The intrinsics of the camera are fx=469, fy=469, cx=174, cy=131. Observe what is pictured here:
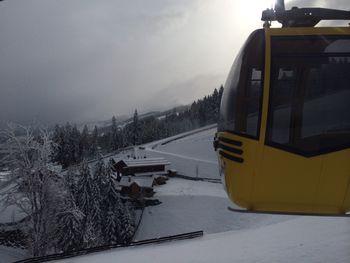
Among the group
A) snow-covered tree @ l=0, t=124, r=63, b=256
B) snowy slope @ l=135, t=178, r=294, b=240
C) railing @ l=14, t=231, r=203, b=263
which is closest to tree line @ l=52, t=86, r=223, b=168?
snowy slope @ l=135, t=178, r=294, b=240

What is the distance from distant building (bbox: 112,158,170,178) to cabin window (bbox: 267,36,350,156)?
57669 millimetres

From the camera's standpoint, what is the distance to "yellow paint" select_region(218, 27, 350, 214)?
7.01 metres

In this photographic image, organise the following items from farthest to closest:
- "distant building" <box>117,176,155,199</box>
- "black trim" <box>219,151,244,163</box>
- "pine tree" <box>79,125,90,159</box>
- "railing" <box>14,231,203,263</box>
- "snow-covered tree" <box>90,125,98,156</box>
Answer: "snow-covered tree" <box>90,125,98,156</box> < "pine tree" <box>79,125,90,159</box> < "distant building" <box>117,176,155,199</box> < "railing" <box>14,231,203,263</box> < "black trim" <box>219,151,244,163</box>

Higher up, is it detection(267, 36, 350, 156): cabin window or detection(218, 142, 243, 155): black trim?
detection(267, 36, 350, 156): cabin window

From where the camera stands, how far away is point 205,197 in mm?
53812

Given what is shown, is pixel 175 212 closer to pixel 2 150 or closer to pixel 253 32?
pixel 2 150

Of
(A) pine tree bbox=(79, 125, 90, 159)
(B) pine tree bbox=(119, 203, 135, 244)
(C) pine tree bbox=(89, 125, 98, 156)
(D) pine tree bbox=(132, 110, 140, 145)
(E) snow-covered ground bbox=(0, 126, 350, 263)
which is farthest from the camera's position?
(D) pine tree bbox=(132, 110, 140, 145)

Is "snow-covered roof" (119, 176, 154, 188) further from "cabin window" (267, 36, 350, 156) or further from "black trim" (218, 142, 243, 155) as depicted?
"cabin window" (267, 36, 350, 156)

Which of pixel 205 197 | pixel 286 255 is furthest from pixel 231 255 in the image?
pixel 205 197

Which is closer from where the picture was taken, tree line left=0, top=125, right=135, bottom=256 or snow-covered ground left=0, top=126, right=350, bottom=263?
snow-covered ground left=0, top=126, right=350, bottom=263

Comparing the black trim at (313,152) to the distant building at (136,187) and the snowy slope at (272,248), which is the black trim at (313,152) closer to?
the snowy slope at (272,248)

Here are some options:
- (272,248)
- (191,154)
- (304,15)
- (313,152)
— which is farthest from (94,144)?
(304,15)

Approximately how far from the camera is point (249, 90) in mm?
7043

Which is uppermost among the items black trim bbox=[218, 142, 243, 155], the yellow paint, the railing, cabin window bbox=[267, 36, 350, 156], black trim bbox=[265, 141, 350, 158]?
cabin window bbox=[267, 36, 350, 156]
